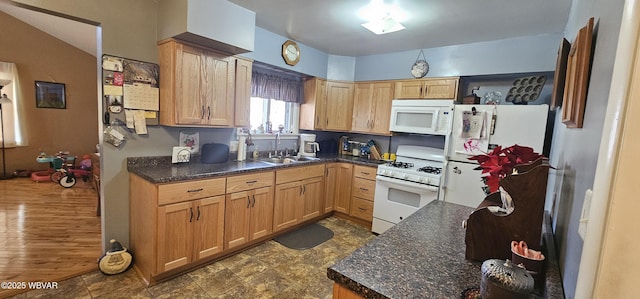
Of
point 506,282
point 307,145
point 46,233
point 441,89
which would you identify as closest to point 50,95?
point 46,233

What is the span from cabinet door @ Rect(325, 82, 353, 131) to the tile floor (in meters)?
1.99

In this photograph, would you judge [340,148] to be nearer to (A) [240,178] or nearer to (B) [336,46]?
(B) [336,46]

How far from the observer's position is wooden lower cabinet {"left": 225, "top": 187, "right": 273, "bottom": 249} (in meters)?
2.60

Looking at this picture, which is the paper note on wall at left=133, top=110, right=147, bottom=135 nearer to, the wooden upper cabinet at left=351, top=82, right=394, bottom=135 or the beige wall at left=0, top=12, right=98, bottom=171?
the wooden upper cabinet at left=351, top=82, right=394, bottom=135

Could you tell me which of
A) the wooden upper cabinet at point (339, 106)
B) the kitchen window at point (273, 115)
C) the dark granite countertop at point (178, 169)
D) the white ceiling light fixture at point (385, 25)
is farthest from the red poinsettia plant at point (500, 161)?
the wooden upper cabinet at point (339, 106)

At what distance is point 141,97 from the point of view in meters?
2.38

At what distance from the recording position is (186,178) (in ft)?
7.20

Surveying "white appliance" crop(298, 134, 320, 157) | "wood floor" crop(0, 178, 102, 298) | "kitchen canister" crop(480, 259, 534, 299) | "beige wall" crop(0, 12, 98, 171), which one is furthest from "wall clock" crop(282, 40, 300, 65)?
"beige wall" crop(0, 12, 98, 171)

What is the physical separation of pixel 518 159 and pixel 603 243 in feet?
2.19

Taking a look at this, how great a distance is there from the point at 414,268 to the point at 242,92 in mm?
2530

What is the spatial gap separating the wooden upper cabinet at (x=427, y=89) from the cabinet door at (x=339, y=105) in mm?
752

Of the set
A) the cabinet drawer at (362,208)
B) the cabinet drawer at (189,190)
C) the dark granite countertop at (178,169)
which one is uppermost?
the dark granite countertop at (178,169)

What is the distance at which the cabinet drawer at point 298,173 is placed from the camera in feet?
10.1

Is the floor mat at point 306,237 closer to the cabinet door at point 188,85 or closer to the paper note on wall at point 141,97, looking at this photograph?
the cabinet door at point 188,85
